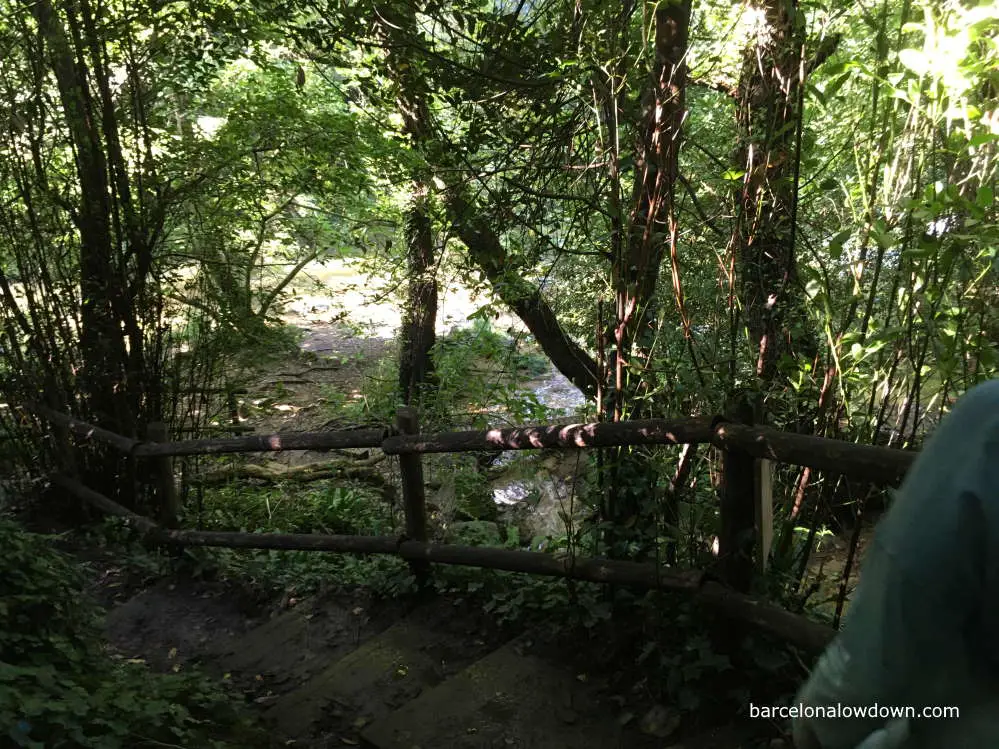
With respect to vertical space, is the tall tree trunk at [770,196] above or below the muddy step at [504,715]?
above

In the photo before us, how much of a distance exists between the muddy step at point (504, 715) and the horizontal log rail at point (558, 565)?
389 millimetres

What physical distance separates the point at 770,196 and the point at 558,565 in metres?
1.52

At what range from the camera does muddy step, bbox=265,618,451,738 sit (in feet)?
9.08

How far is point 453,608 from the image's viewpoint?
11.0ft

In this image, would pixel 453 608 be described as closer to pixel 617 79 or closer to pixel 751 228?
pixel 751 228

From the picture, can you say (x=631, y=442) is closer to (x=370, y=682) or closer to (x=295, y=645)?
(x=370, y=682)

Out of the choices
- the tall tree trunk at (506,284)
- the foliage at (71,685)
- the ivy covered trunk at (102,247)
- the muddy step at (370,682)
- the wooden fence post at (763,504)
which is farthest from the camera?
the ivy covered trunk at (102,247)

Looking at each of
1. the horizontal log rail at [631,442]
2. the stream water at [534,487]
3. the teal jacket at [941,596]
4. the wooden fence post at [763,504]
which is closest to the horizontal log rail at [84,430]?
the horizontal log rail at [631,442]

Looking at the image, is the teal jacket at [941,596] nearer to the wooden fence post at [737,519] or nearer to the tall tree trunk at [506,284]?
the wooden fence post at [737,519]

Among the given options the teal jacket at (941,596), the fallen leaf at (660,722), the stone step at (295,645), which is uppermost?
the teal jacket at (941,596)

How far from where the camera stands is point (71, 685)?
86.0 inches

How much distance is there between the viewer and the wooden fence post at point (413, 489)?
338 cm

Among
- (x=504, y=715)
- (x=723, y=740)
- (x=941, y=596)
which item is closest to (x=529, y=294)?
(x=504, y=715)

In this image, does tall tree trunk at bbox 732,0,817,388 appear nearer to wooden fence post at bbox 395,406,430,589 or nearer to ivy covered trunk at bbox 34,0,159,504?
wooden fence post at bbox 395,406,430,589
